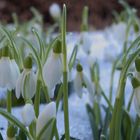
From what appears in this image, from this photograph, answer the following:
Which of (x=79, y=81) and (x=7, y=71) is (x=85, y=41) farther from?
(x=7, y=71)

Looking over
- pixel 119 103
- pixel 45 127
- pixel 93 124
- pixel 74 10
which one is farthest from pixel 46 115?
pixel 74 10

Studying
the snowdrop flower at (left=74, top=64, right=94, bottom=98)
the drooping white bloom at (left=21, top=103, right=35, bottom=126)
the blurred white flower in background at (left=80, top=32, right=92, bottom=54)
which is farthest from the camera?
the blurred white flower in background at (left=80, top=32, right=92, bottom=54)

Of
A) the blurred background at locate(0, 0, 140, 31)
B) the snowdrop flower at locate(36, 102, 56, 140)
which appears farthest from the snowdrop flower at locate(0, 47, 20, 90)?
the blurred background at locate(0, 0, 140, 31)

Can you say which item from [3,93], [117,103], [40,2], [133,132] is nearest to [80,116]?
[3,93]

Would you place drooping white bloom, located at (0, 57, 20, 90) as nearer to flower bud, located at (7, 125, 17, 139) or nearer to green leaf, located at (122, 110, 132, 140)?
flower bud, located at (7, 125, 17, 139)

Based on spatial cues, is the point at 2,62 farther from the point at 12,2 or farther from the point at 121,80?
the point at 12,2
